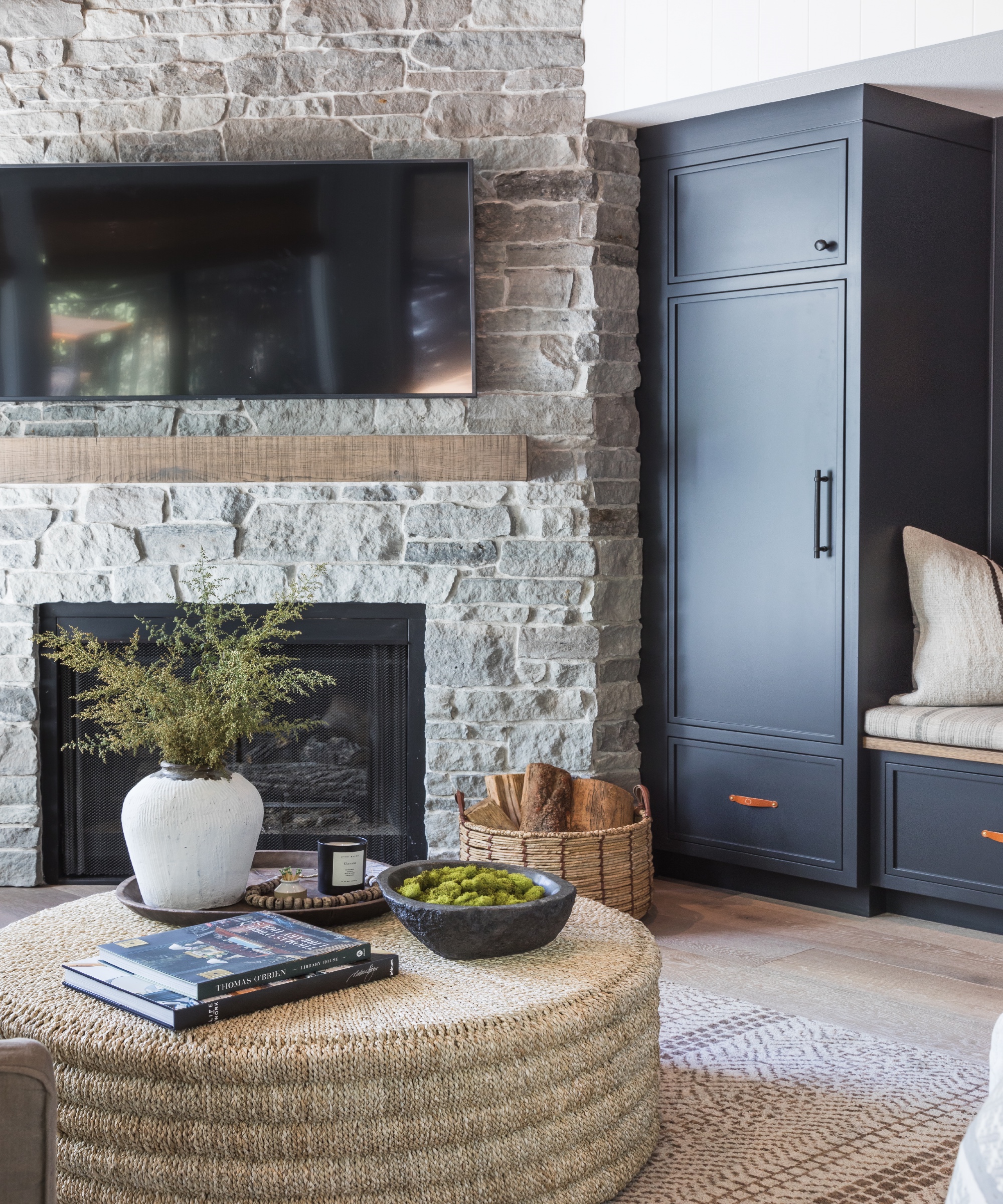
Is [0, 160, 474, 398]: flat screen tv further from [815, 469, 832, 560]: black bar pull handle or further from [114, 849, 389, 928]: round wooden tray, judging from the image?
[114, 849, 389, 928]: round wooden tray

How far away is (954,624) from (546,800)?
1.27 meters

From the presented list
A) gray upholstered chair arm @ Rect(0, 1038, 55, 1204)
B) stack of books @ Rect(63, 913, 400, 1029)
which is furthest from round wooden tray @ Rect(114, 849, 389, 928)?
gray upholstered chair arm @ Rect(0, 1038, 55, 1204)

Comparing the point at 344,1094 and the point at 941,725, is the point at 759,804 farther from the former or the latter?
the point at 344,1094

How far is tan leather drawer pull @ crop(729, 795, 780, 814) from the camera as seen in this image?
3.67 metres

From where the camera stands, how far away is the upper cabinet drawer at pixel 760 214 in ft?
11.4

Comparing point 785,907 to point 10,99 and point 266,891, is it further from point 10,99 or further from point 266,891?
point 10,99

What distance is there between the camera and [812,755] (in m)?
Result: 3.58

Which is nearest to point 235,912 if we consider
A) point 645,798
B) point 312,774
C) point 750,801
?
point 645,798

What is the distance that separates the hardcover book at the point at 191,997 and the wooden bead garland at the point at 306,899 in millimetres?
255

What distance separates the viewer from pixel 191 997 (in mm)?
1738

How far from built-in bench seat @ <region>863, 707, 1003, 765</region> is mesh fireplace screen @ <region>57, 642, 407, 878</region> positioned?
142 centimetres

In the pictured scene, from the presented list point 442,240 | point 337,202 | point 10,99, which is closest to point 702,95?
point 442,240

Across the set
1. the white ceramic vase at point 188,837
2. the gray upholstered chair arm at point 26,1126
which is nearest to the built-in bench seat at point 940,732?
the white ceramic vase at point 188,837

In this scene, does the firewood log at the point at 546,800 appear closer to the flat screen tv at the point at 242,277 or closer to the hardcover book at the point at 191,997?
the flat screen tv at the point at 242,277
